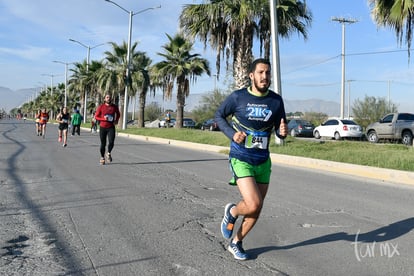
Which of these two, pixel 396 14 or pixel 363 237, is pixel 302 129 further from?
pixel 363 237

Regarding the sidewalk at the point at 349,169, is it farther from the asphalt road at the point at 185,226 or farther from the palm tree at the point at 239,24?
the palm tree at the point at 239,24


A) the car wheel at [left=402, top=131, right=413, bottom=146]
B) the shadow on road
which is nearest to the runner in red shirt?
the shadow on road

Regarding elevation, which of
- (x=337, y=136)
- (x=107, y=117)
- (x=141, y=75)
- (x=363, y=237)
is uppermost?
(x=141, y=75)

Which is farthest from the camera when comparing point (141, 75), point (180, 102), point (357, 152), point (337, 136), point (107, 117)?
point (141, 75)

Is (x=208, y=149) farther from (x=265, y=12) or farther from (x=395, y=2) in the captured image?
(x=395, y=2)

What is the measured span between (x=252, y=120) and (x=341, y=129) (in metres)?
23.2

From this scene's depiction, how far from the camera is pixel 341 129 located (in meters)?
26.1

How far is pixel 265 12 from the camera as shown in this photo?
65.1ft

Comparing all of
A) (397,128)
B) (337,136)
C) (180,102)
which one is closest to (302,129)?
(337,136)

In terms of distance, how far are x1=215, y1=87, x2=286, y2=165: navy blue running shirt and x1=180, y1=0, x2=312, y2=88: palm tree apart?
51.0ft

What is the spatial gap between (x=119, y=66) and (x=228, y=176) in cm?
3103

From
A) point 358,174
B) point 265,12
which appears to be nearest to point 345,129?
point 265,12

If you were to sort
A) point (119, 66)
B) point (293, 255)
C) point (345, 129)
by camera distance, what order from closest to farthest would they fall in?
point (293, 255) < point (345, 129) < point (119, 66)

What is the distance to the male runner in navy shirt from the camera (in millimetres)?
4094
